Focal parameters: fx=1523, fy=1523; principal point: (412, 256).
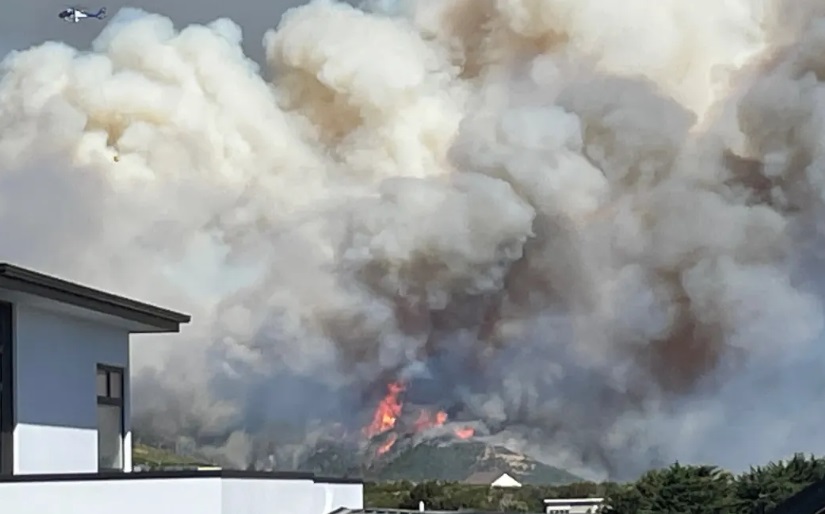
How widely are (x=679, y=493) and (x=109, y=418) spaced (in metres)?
29.8

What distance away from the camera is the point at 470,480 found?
61.4 m

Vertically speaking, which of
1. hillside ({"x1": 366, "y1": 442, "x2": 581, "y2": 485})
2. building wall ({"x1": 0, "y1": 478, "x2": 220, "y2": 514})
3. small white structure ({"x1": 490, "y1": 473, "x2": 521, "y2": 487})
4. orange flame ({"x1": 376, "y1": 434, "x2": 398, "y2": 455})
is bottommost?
building wall ({"x1": 0, "y1": 478, "x2": 220, "y2": 514})

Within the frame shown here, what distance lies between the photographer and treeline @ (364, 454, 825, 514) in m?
41.2

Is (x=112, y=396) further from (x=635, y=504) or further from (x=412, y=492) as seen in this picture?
(x=412, y=492)

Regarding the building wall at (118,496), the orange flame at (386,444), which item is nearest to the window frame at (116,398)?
the building wall at (118,496)

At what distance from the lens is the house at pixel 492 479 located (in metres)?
59.5

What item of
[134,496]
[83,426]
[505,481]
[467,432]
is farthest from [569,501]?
[134,496]

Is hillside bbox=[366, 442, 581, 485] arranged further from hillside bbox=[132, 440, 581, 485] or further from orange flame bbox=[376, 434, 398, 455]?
orange flame bbox=[376, 434, 398, 455]

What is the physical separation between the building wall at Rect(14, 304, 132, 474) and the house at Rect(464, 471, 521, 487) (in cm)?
4461

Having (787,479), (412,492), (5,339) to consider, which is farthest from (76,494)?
(412,492)

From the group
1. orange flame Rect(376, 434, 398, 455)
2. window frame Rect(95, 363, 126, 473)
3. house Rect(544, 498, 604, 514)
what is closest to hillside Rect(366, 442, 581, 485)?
orange flame Rect(376, 434, 398, 455)

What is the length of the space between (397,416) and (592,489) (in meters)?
8.47

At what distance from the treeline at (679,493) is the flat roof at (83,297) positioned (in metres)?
22.6

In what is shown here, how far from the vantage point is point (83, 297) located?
13.5 m
